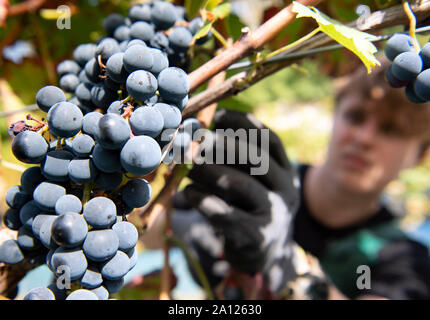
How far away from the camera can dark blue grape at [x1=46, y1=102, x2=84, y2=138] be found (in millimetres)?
365

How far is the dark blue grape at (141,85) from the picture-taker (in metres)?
0.37

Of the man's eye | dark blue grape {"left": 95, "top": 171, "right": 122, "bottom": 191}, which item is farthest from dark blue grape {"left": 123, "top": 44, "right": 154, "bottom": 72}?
the man's eye

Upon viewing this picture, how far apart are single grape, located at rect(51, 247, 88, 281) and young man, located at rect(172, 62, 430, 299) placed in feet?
1.17

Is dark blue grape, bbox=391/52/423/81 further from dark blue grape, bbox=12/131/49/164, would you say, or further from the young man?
dark blue grape, bbox=12/131/49/164

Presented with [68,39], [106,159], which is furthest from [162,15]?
[68,39]

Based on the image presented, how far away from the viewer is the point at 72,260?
1.17 ft

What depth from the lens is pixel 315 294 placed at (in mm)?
913

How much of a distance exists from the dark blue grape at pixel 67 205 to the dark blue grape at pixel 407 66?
432 millimetres

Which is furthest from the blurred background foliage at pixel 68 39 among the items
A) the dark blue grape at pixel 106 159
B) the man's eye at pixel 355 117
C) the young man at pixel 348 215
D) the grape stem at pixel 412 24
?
the man's eye at pixel 355 117

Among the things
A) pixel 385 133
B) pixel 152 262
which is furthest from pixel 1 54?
pixel 385 133

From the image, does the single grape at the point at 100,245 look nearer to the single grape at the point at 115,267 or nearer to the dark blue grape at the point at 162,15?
the single grape at the point at 115,267

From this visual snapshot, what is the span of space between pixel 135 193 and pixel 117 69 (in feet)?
0.49

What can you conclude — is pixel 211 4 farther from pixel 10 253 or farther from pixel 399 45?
pixel 10 253

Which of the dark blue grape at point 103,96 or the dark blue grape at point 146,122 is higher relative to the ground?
the dark blue grape at point 103,96
